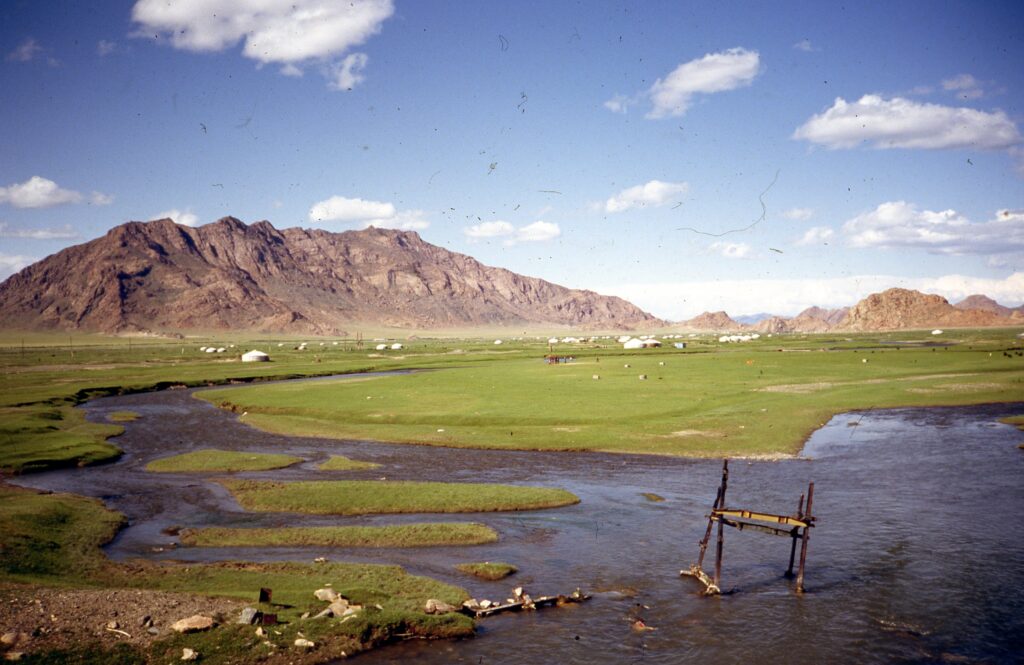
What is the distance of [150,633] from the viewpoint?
1811 cm

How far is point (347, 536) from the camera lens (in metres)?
28.5

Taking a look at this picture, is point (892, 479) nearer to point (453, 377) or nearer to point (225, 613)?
point (225, 613)

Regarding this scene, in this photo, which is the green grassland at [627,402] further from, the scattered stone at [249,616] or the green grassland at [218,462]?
the scattered stone at [249,616]

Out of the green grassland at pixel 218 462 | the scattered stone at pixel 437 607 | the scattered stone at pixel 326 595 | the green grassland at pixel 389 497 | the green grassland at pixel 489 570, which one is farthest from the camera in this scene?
the green grassland at pixel 218 462

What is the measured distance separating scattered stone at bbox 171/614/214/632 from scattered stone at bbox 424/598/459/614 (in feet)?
20.5

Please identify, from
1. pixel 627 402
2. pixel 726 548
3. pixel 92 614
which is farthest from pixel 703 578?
pixel 627 402

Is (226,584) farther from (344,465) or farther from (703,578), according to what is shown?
(344,465)

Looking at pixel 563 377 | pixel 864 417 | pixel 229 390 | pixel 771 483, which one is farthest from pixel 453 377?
pixel 771 483

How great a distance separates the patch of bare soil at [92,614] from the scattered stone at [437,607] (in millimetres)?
5664

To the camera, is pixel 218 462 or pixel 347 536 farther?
pixel 218 462

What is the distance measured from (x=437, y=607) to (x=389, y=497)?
1416 centimetres

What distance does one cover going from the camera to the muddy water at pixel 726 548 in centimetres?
1900

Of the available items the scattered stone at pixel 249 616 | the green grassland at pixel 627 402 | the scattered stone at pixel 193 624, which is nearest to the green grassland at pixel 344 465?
the green grassland at pixel 627 402

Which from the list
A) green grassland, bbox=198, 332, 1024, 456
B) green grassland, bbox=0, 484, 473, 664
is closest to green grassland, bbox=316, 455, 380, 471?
green grassland, bbox=198, 332, 1024, 456
